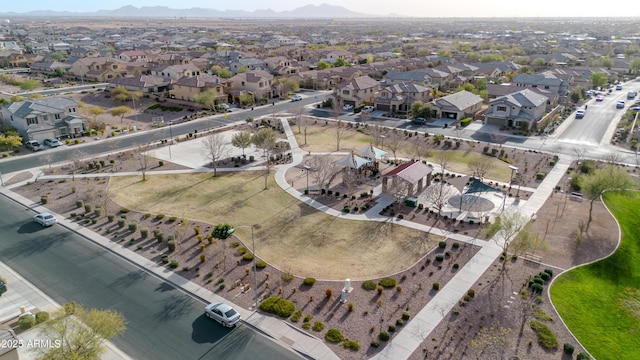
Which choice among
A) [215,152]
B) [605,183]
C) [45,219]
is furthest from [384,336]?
[215,152]

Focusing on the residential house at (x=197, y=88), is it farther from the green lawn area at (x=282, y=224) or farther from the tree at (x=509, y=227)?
the tree at (x=509, y=227)

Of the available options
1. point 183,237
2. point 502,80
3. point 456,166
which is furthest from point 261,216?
point 502,80

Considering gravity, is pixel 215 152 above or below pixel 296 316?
above

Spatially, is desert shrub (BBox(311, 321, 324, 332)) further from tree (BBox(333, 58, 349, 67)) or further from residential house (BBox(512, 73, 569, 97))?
tree (BBox(333, 58, 349, 67))

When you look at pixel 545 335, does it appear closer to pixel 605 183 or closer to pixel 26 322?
pixel 605 183

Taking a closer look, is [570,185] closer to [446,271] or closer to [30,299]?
[446,271]

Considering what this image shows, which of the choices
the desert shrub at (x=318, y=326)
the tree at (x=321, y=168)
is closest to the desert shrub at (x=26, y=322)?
the desert shrub at (x=318, y=326)

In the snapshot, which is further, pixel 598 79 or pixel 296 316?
pixel 598 79
